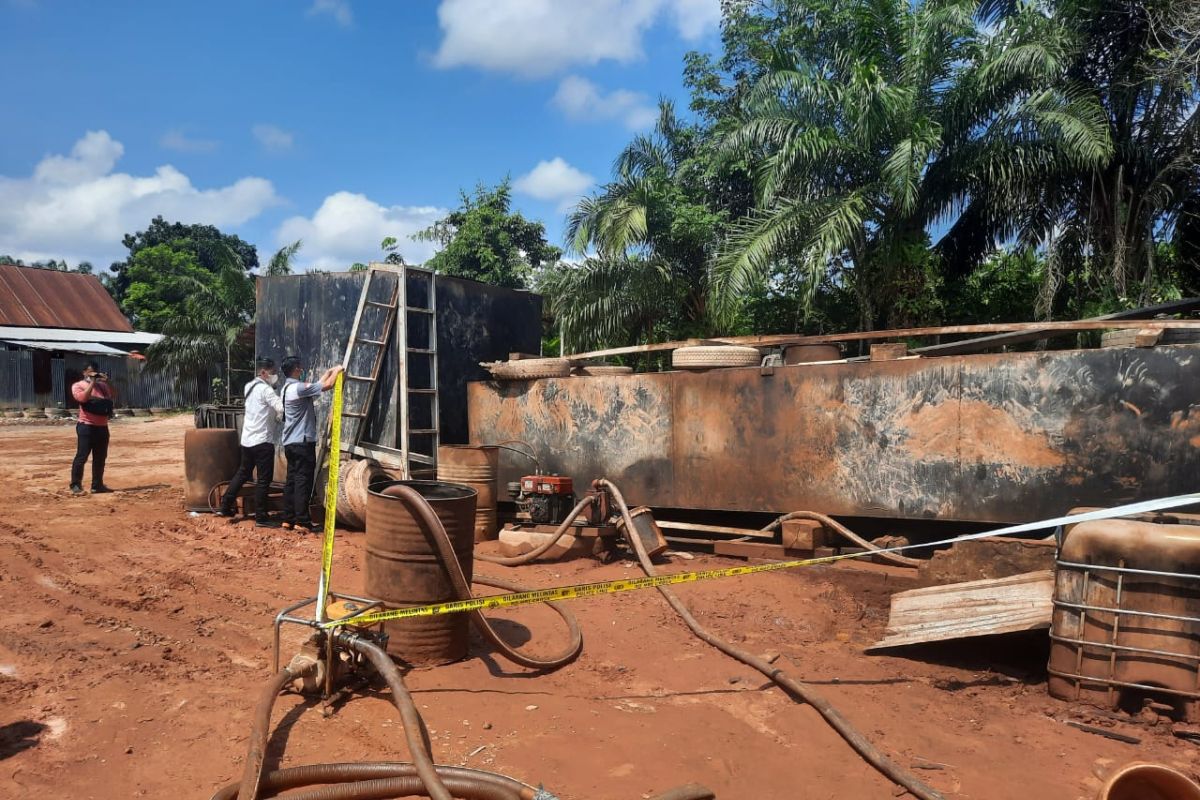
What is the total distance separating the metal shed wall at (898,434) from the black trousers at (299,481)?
254 centimetres

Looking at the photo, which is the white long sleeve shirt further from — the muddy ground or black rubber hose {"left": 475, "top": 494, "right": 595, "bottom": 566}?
black rubber hose {"left": 475, "top": 494, "right": 595, "bottom": 566}

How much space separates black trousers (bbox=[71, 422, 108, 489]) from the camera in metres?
10.2

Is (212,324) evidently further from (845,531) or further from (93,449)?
(845,531)

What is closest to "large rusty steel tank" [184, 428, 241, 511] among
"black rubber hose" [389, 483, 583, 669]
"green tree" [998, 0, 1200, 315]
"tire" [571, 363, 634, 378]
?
"tire" [571, 363, 634, 378]

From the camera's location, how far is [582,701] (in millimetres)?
4176

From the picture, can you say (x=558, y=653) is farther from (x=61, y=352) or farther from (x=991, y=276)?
(x=61, y=352)

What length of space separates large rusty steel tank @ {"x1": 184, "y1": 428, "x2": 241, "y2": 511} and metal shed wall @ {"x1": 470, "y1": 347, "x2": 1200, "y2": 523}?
3.78 metres

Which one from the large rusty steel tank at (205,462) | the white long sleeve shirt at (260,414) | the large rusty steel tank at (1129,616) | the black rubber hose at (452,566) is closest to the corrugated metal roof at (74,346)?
the large rusty steel tank at (205,462)

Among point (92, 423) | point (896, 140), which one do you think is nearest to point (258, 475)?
point (92, 423)

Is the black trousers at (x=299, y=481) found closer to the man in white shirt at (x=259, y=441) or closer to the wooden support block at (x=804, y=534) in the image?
the man in white shirt at (x=259, y=441)

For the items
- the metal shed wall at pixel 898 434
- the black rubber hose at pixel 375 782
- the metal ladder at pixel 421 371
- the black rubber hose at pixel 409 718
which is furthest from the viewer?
the metal ladder at pixel 421 371

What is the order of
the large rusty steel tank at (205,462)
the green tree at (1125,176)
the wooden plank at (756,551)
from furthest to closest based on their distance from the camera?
the green tree at (1125,176)
the large rusty steel tank at (205,462)
the wooden plank at (756,551)

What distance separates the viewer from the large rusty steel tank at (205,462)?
8938 millimetres

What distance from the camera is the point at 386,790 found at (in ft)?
9.74
